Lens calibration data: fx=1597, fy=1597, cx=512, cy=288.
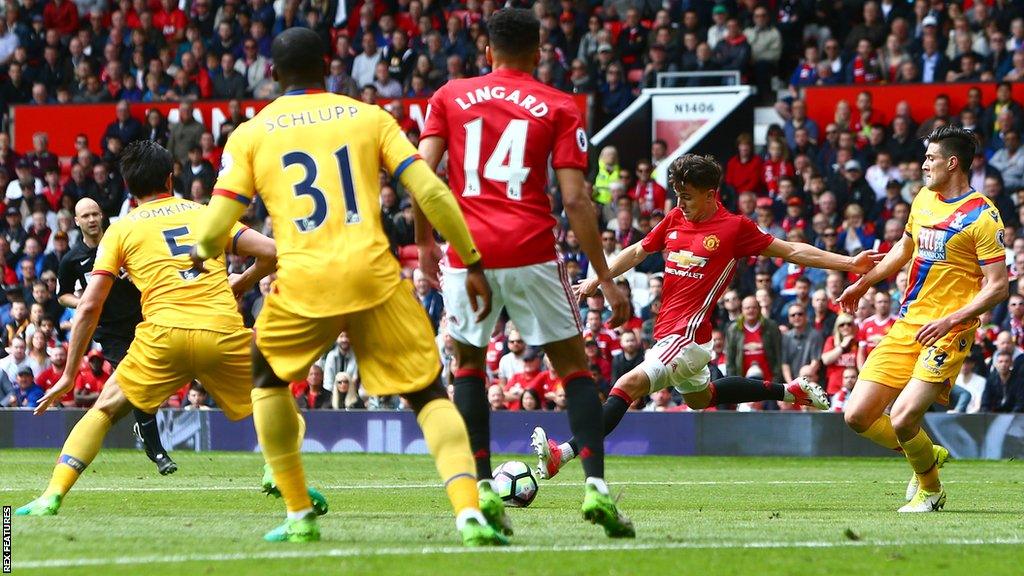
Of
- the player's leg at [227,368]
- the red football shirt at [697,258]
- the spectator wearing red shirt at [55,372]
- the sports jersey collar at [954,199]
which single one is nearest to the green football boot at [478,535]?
the player's leg at [227,368]

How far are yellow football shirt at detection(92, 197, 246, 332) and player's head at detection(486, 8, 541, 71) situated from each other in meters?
2.33

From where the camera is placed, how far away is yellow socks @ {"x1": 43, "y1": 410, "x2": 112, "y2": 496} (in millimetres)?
8797

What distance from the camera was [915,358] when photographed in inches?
385

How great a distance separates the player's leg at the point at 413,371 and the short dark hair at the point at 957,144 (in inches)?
164

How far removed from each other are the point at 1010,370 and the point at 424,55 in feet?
37.9

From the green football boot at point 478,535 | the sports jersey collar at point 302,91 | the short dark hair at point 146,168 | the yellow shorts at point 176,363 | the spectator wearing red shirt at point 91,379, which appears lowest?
the spectator wearing red shirt at point 91,379

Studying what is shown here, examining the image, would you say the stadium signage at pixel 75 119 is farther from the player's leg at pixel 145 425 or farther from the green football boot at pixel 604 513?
the green football boot at pixel 604 513

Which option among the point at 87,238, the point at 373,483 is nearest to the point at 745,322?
the point at 373,483

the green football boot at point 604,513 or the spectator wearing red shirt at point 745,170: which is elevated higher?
the spectator wearing red shirt at point 745,170

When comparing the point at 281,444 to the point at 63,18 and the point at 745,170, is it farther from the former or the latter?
the point at 63,18

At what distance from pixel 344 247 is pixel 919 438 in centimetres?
456

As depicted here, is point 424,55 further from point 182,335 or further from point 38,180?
point 182,335

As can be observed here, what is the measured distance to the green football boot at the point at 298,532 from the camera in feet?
23.0

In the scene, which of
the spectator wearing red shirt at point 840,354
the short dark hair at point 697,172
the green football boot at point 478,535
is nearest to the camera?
the green football boot at point 478,535
